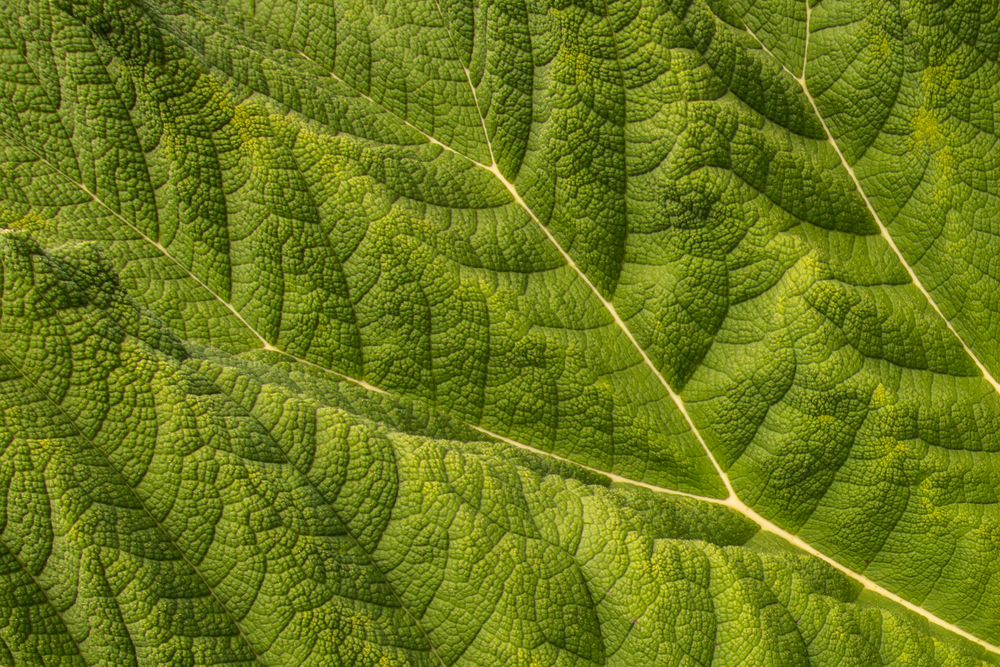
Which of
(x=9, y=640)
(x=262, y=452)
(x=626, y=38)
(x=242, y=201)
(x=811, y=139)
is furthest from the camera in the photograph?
(x=811, y=139)

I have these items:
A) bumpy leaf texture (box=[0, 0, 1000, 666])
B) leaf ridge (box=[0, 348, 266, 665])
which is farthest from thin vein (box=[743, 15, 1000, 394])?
leaf ridge (box=[0, 348, 266, 665])

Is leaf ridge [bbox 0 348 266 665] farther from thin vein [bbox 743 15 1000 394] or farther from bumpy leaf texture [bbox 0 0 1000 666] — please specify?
thin vein [bbox 743 15 1000 394]

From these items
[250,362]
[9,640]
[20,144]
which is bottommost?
[9,640]

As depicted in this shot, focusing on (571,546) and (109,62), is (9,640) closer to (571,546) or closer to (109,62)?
(571,546)

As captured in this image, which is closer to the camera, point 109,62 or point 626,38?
point 109,62

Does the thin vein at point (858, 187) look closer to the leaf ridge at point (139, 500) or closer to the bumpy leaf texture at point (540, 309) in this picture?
the bumpy leaf texture at point (540, 309)

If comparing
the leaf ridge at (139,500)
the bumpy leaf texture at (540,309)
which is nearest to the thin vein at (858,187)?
the bumpy leaf texture at (540,309)

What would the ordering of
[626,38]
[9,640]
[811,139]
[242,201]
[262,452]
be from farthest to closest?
1. [811,139]
2. [626,38]
3. [242,201]
4. [262,452]
5. [9,640]

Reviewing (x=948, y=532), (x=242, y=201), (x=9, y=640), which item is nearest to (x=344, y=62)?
(x=242, y=201)
